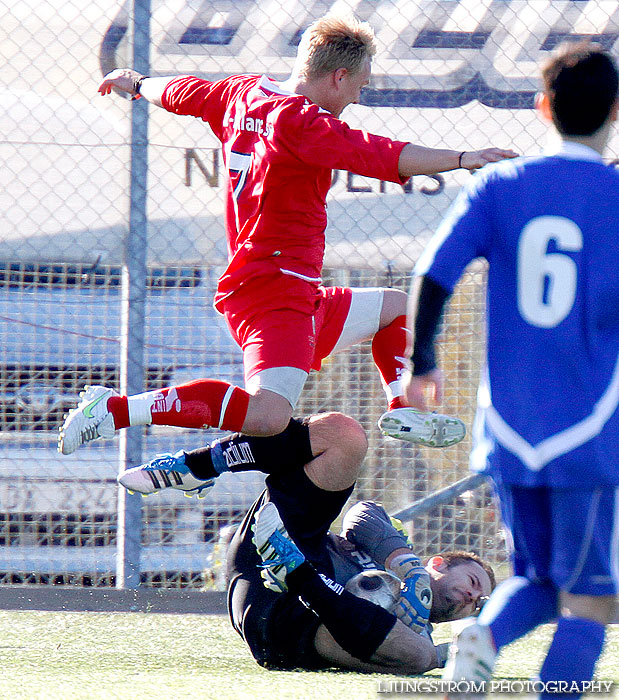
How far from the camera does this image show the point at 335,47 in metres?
3.26

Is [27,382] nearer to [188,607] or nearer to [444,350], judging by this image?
[188,607]

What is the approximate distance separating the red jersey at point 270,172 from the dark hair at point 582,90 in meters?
1.07

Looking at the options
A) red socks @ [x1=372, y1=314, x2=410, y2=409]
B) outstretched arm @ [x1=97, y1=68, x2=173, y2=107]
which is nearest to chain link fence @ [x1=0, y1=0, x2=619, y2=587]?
outstretched arm @ [x1=97, y1=68, x2=173, y2=107]

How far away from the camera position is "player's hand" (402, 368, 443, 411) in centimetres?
207

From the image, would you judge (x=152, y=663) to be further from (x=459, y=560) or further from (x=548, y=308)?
(x=548, y=308)

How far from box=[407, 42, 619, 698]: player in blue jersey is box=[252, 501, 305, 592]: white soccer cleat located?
0.93 metres

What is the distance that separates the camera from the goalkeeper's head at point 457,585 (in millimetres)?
3295

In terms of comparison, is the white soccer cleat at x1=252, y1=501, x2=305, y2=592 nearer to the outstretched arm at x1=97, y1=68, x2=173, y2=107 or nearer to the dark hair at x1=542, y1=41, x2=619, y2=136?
the dark hair at x1=542, y1=41, x2=619, y2=136

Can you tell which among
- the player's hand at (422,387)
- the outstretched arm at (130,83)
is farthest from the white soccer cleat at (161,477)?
the player's hand at (422,387)

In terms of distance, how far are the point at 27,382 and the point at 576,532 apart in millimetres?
3465

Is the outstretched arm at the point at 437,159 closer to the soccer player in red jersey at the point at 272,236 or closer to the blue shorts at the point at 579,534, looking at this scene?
the soccer player in red jersey at the point at 272,236

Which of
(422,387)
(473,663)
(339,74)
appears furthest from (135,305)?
(473,663)

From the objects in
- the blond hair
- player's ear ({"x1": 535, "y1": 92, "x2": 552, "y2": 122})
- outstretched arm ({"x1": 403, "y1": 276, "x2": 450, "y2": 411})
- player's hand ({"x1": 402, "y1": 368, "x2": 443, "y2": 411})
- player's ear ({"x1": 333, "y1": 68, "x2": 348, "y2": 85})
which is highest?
the blond hair

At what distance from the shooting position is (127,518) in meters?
4.37
